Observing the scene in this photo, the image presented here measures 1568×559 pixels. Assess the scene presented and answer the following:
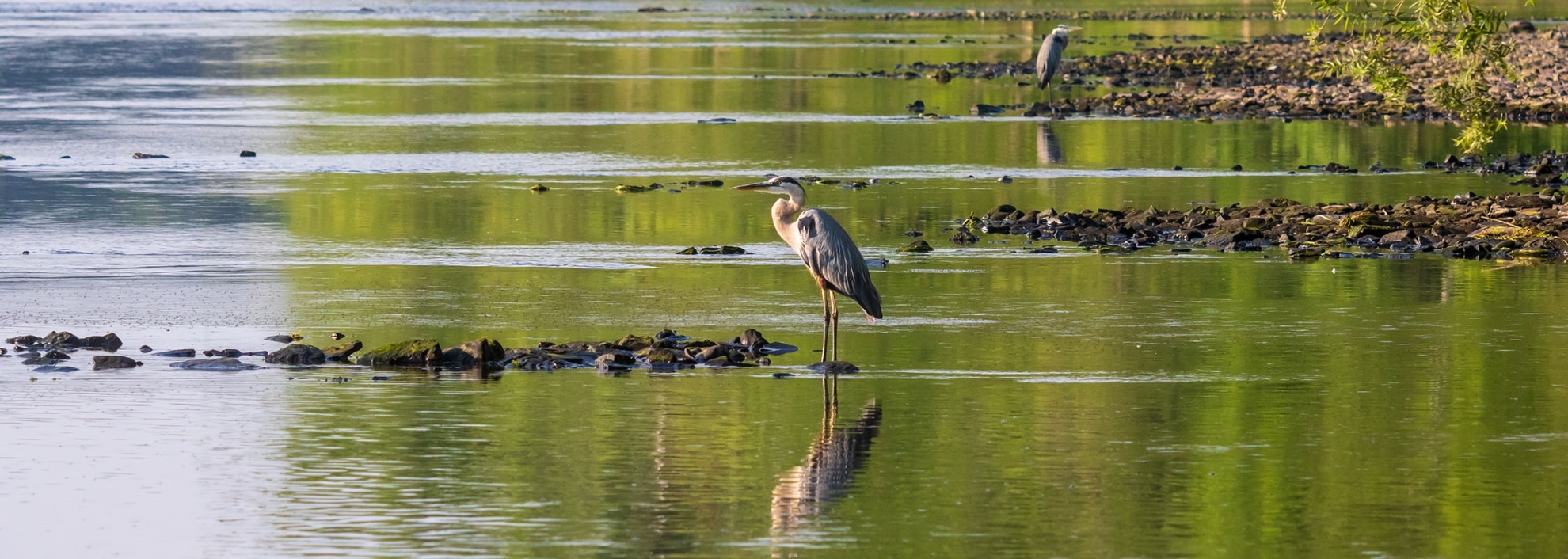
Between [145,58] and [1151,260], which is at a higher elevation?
[145,58]

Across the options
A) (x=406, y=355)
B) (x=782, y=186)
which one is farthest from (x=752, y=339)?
(x=406, y=355)

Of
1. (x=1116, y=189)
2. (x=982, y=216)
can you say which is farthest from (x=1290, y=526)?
(x=1116, y=189)

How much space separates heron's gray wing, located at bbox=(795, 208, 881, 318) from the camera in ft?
52.9

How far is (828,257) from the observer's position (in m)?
16.2

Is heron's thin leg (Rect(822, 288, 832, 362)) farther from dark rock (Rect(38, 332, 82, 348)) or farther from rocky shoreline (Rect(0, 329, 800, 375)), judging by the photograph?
dark rock (Rect(38, 332, 82, 348))

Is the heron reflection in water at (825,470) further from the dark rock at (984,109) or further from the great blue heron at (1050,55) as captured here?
the great blue heron at (1050,55)

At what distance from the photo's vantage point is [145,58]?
7225cm

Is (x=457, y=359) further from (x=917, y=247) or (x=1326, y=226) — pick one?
(x=1326, y=226)

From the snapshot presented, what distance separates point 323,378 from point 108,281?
6476 millimetres

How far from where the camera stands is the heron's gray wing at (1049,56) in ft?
176

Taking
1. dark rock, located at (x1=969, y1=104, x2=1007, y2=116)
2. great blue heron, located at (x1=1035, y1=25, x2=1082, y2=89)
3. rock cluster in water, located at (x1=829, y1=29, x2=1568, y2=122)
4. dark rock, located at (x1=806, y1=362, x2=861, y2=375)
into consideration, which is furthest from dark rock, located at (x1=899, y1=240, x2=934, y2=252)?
great blue heron, located at (x1=1035, y1=25, x2=1082, y2=89)

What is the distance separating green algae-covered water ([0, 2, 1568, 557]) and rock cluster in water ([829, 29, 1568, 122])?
240 inches

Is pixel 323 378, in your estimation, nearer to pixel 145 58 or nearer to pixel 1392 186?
pixel 1392 186

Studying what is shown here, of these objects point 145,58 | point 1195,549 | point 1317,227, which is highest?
point 145,58
